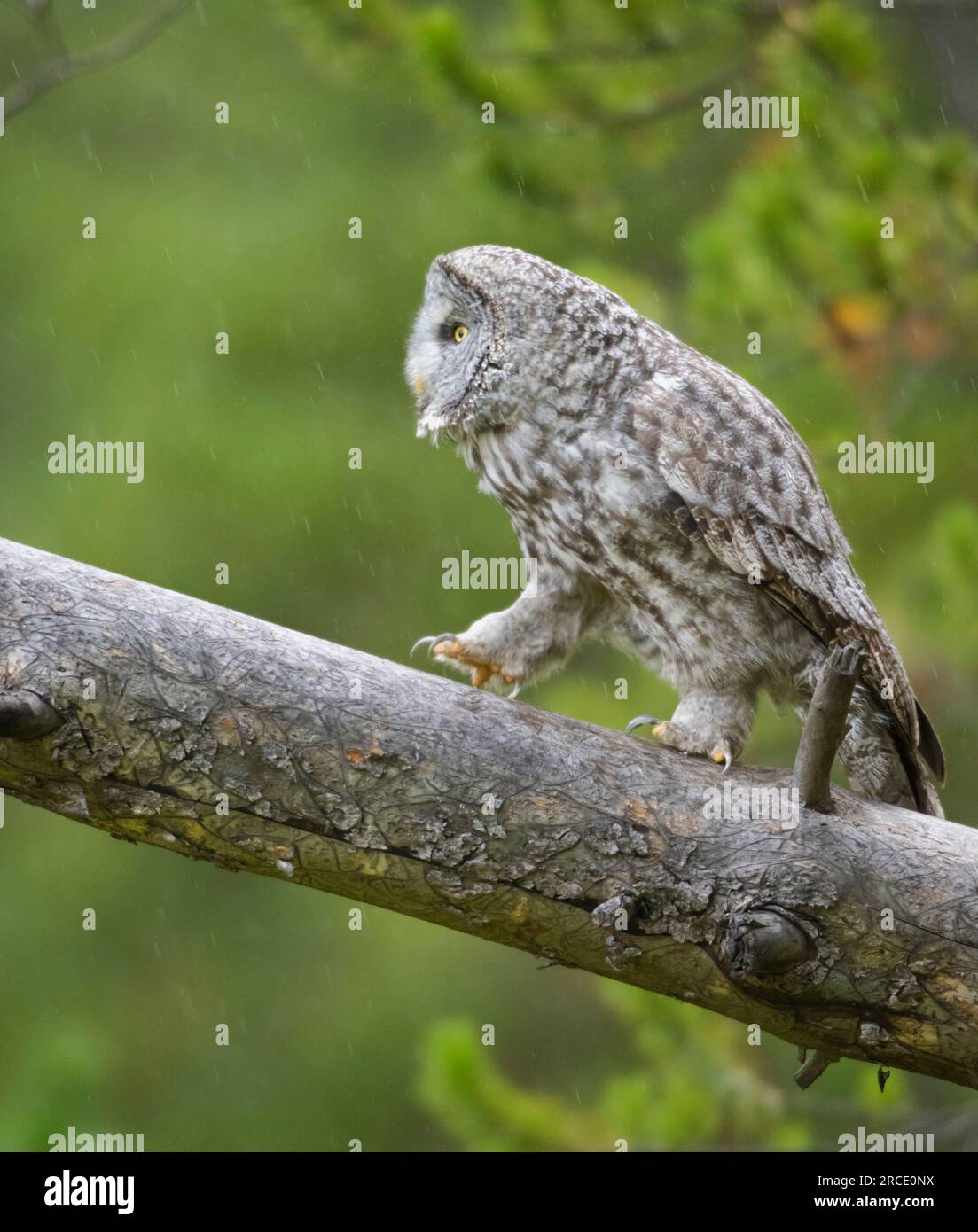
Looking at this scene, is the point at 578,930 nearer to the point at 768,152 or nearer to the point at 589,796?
the point at 589,796

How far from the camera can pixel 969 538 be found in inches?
153

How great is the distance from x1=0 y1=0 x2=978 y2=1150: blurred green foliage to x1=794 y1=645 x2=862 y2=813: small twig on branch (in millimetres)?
2050

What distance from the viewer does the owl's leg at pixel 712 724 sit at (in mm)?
2648

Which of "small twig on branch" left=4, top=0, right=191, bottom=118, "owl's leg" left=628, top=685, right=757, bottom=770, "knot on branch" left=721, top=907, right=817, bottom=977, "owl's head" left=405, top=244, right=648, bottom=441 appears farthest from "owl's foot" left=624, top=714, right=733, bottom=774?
"small twig on branch" left=4, top=0, right=191, bottom=118

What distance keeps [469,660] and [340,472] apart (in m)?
3.52

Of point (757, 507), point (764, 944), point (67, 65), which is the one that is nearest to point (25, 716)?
point (764, 944)

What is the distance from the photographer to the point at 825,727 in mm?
2164

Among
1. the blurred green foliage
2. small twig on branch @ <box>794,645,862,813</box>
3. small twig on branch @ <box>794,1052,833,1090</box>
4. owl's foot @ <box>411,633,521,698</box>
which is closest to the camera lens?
small twig on branch @ <box>794,645,862,813</box>

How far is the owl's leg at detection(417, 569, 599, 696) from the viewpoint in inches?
115

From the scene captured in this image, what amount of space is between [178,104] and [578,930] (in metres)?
5.96

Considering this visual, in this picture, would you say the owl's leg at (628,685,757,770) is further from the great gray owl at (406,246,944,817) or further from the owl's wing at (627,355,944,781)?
the owl's wing at (627,355,944,781)

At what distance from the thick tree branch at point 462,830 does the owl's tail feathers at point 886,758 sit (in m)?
0.47
